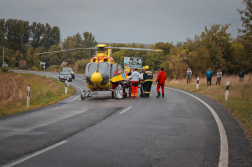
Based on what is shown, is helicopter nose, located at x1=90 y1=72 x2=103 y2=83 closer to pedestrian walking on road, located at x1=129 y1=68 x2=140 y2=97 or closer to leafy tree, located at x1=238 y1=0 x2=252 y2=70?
pedestrian walking on road, located at x1=129 y1=68 x2=140 y2=97

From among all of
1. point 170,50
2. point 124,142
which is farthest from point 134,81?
point 170,50

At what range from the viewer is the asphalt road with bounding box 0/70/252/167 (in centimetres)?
445

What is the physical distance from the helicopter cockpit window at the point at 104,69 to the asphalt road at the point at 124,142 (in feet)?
19.6

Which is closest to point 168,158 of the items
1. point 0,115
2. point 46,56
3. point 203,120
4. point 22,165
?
point 22,165

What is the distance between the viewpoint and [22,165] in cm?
421

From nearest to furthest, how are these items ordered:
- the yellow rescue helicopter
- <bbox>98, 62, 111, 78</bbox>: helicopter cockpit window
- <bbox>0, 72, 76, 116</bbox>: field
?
<bbox>0, 72, 76, 116</bbox>: field → the yellow rescue helicopter → <bbox>98, 62, 111, 78</bbox>: helicopter cockpit window

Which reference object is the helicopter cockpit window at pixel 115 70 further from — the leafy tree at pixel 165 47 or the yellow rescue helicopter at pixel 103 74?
the leafy tree at pixel 165 47

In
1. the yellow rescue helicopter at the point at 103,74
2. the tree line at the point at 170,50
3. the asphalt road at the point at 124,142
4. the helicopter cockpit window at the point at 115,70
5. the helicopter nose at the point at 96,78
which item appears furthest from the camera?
the tree line at the point at 170,50

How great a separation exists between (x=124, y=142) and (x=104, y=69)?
9.37 meters

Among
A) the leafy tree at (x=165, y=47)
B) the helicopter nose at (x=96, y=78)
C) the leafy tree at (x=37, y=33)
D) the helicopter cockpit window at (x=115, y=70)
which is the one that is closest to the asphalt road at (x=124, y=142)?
the helicopter nose at (x=96, y=78)

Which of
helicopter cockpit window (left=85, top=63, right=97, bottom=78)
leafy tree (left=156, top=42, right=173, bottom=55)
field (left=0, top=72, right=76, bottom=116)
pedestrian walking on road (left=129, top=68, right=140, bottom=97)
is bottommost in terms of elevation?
field (left=0, top=72, right=76, bottom=116)

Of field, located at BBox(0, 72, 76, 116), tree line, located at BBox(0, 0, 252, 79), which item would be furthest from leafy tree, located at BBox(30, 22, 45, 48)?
field, located at BBox(0, 72, 76, 116)

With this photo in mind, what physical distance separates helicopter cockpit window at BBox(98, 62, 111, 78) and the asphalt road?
598 cm

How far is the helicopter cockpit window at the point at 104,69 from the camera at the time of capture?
47.5ft
